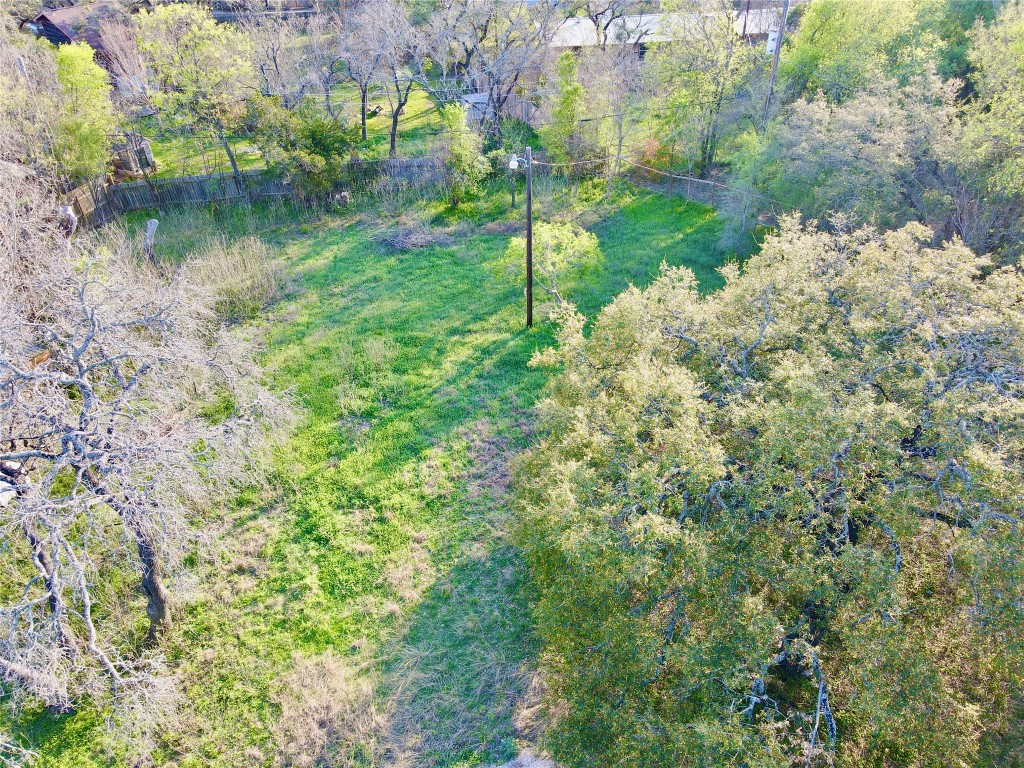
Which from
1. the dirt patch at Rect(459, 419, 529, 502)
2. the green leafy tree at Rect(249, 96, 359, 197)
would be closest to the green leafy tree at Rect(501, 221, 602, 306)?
the dirt patch at Rect(459, 419, 529, 502)

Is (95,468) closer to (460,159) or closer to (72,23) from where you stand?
(460,159)

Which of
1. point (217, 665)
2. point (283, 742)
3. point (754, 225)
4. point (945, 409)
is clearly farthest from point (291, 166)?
point (945, 409)

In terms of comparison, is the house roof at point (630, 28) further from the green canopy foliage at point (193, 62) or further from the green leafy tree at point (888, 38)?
the green canopy foliage at point (193, 62)

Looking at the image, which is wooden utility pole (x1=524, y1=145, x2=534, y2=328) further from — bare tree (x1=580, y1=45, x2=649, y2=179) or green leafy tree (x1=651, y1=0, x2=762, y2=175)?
green leafy tree (x1=651, y1=0, x2=762, y2=175)

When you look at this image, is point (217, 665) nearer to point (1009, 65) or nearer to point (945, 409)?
point (945, 409)

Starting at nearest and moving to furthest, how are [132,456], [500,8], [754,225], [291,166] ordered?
[132,456] < [754,225] < [291,166] < [500,8]

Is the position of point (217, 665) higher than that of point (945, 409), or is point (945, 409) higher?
point (945, 409)
